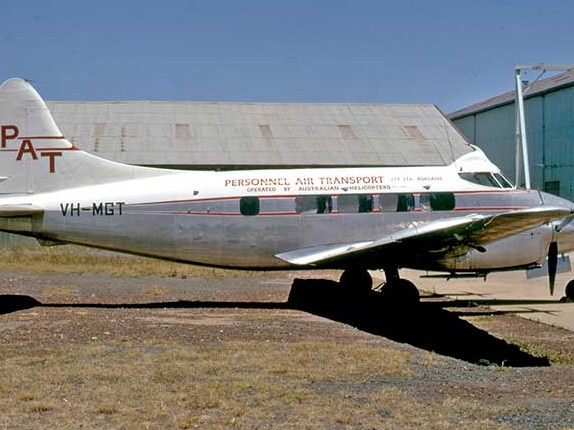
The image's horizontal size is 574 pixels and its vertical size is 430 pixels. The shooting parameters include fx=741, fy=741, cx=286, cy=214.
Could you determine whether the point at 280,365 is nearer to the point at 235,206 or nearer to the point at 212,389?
the point at 212,389

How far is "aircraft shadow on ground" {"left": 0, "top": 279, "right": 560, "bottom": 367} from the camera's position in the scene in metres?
11.5

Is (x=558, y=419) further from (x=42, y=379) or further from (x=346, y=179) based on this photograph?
(x=346, y=179)

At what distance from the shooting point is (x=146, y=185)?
16781 millimetres

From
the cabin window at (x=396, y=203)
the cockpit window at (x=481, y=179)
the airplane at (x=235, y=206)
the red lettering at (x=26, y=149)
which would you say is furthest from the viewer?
the cockpit window at (x=481, y=179)

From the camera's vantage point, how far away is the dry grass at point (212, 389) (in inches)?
295

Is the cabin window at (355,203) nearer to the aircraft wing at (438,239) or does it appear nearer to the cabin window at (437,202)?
the aircraft wing at (438,239)

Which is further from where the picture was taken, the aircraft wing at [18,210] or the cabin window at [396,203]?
the cabin window at [396,203]

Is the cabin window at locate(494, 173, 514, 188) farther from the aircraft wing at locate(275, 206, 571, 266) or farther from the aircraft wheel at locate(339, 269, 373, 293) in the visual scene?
the aircraft wheel at locate(339, 269, 373, 293)

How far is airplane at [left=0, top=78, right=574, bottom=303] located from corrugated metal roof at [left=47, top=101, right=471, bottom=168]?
794 inches

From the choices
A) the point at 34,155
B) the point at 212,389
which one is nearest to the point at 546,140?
the point at 34,155

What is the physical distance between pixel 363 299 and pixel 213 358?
807 cm

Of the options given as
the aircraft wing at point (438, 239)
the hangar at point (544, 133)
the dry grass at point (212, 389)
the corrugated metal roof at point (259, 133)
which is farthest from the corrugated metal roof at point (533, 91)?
the dry grass at point (212, 389)

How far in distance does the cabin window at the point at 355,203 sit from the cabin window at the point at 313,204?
25cm

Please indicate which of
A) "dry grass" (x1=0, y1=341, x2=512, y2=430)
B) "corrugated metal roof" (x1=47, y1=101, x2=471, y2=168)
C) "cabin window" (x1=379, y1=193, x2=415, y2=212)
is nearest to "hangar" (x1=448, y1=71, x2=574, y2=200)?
"corrugated metal roof" (x1=47, y1=101, x2=471, y2=168)
